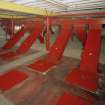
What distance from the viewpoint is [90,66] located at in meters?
3.02

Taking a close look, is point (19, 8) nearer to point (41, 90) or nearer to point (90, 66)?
point (41, 90)

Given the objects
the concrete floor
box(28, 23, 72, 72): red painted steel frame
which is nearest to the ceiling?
box(28, 23, 72, 72): red painted steel frame

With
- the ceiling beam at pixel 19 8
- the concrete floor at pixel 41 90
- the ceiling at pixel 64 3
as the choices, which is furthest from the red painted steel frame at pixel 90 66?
the ceiling beam at pixel 19 8

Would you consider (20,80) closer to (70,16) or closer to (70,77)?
(70,77)

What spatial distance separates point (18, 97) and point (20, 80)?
2.04ft

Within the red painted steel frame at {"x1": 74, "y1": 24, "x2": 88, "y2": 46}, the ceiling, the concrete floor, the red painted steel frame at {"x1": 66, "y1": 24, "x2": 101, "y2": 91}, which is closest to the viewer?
the concrete floor

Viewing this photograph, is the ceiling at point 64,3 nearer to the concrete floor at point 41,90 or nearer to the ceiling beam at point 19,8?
the ceiling beam at point 19,8

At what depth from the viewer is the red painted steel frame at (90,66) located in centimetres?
251

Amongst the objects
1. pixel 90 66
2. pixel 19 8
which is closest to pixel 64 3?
pixel 19 8

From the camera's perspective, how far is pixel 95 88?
2.29m

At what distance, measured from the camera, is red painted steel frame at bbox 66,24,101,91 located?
99.0 inches

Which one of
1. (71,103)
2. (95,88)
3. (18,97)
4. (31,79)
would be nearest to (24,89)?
(18,97)

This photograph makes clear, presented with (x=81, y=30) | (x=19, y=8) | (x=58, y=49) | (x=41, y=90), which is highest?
(x=19, y=8)

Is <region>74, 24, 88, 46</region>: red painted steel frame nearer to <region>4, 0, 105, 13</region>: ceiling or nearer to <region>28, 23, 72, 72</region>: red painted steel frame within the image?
<region>28, 23, 72, 72</region>: red painted steel frame
